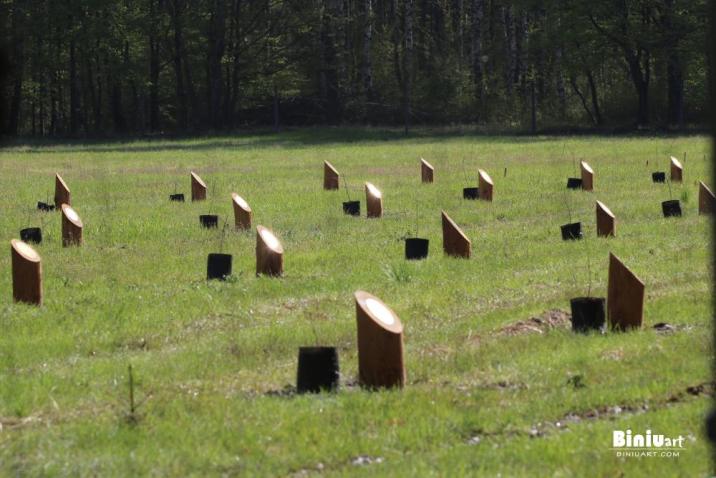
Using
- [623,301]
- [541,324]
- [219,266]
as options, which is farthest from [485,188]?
[623,301]

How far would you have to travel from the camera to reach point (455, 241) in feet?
49.6

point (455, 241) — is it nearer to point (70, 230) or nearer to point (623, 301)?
point (623, 301)

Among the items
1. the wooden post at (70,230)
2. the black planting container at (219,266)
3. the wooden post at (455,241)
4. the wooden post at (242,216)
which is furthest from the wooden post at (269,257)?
the wooden post at (242,216)

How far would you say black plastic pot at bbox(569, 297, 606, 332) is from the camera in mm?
10172

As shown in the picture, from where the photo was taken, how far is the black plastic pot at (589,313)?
1017 cm

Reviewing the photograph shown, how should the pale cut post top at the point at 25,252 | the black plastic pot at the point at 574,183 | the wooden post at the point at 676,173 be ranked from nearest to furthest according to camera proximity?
the pale cut post top at the point at 25,252, the black plastic pot at the point at 574,183, the wooden post at the point at 676,173

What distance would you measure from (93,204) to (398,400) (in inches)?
646

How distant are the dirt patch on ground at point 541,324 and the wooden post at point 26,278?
4615mm

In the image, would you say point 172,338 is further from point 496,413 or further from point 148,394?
point 496,413

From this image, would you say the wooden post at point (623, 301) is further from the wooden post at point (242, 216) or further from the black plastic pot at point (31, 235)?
the black plastic pot at point (31, 235)

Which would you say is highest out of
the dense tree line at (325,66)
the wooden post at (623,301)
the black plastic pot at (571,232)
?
the dense tree line at (325,66)


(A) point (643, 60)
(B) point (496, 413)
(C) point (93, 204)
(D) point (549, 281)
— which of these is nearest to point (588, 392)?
(B) point (496, 413)

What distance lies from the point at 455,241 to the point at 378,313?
657cm

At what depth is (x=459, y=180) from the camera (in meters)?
27.1
